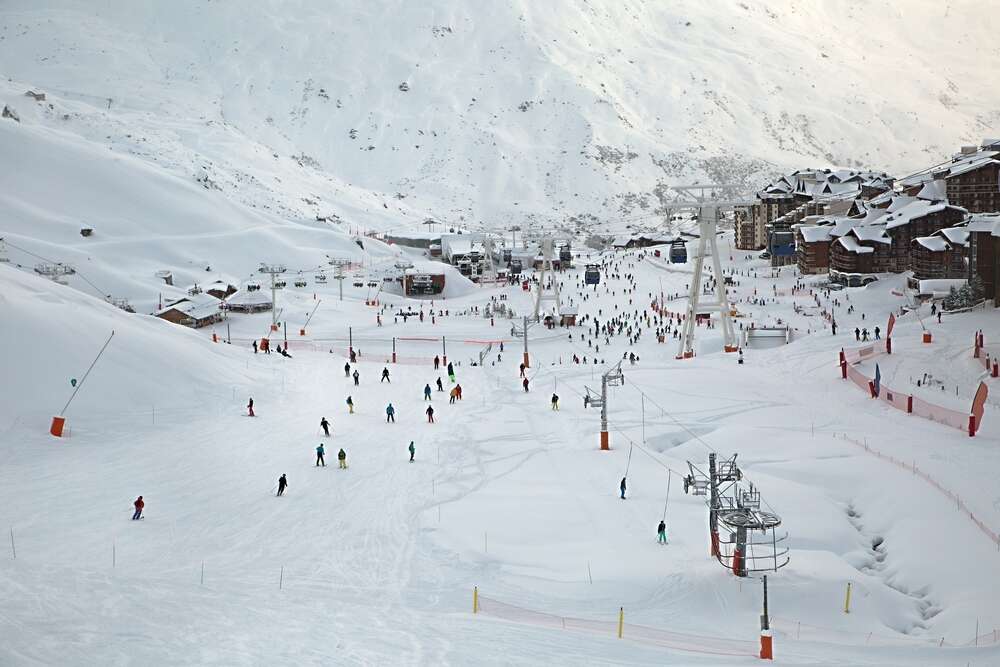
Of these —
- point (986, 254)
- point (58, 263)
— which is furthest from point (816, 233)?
point (58, 263)

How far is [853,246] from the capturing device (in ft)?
199

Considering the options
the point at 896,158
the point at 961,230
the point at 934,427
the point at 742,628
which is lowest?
the point at 742,628

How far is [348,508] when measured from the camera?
22359 millimetres

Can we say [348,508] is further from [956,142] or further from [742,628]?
[956,142]

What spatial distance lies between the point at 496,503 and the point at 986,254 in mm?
27814

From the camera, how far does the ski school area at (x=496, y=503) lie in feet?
49.6

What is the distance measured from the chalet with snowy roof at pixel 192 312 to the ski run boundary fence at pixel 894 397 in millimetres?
33269

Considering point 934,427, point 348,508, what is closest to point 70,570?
point 348,508

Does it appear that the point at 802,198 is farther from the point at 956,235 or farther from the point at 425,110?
the point at 425,110

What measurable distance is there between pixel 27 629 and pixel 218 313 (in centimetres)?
4155

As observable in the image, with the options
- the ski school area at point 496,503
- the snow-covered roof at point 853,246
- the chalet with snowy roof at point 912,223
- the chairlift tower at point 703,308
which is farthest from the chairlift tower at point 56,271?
the chalet with snowy roof at point 912,223

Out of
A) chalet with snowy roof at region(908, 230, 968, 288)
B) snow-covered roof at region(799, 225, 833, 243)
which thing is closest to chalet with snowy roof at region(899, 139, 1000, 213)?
chalet with snowy roof at region(908, 230, 968, 288)

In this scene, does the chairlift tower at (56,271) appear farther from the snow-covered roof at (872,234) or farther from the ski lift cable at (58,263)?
the snow-covered roof at (872,234)

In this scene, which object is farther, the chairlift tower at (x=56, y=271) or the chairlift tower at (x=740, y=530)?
the chairlift tower at (x=56, y=271)
